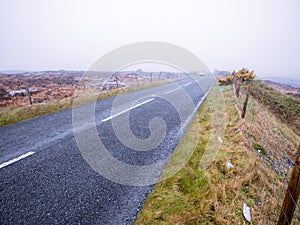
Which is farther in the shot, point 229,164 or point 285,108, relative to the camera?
point 285,108

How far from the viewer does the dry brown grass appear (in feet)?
8.32

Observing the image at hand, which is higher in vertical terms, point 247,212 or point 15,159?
point 15,159

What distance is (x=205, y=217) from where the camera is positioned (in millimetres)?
2514

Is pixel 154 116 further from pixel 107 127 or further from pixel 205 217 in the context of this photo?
pixel 205 217

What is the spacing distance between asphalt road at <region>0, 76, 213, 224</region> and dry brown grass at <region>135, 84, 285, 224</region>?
1.26 feet

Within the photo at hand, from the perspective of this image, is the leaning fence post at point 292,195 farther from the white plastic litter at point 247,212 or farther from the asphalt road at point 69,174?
the asphalt road at point 69,174

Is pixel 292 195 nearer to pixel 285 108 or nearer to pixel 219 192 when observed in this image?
pixel 219 192

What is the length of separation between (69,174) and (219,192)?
269 centimetres

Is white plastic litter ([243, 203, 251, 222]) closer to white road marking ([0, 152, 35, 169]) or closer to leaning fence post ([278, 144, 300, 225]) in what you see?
leaning fence post ([278, 144, 300, 225])

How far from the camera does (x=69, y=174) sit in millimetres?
3314

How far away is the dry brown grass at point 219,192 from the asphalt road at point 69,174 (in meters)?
0.38

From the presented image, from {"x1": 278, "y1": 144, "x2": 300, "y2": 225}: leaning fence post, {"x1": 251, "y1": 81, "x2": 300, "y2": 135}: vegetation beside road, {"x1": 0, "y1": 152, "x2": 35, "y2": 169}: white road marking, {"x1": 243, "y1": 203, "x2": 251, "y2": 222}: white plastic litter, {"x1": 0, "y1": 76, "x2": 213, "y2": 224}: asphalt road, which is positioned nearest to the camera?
{"x1": 278, "y1": 144, "x2": 300, "y2": 225}: leaning fence post

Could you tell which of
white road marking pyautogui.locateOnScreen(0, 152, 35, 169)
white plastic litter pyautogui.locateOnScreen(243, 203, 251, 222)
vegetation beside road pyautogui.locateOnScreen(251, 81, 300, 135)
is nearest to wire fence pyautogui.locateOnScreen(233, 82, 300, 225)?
white plastic litter pyautogui.locateOnScreen(243, 203, 251, 222)

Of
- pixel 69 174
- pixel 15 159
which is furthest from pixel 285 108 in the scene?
pixel 15 159
